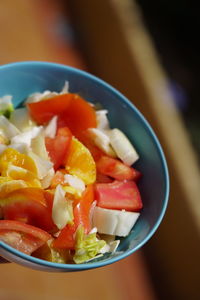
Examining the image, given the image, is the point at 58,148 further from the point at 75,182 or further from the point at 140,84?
the point at 140,84

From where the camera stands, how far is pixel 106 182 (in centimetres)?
75

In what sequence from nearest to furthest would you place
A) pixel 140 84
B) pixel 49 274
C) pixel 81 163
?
pixel 81 163
pixel 49 274
pixel 140 84

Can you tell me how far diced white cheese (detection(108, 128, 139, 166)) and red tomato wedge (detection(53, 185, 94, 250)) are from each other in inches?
3.5

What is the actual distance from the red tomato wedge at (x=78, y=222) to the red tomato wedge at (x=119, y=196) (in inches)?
0.5

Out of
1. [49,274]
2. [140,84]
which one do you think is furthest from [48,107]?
[140,84]

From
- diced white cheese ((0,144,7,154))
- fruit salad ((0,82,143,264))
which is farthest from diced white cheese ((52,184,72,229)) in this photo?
diced white cheese ((0,144,7,154))

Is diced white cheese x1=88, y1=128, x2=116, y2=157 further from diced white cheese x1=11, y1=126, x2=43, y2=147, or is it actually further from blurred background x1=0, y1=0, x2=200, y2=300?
blurred background x1=0, y1=0, x2=200, y2=300

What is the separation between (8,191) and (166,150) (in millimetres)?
740

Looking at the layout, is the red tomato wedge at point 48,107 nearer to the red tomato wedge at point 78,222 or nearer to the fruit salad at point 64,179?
the fruit salad at point 64,179

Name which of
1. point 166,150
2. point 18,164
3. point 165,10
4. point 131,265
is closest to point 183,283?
point 131,265

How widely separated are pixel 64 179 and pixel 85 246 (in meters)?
0.11

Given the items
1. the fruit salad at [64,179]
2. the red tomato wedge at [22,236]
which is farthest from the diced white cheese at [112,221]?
the red tomato wedge at [22,236]

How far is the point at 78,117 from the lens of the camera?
77cm

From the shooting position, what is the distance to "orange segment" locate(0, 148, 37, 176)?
659 millimetres
